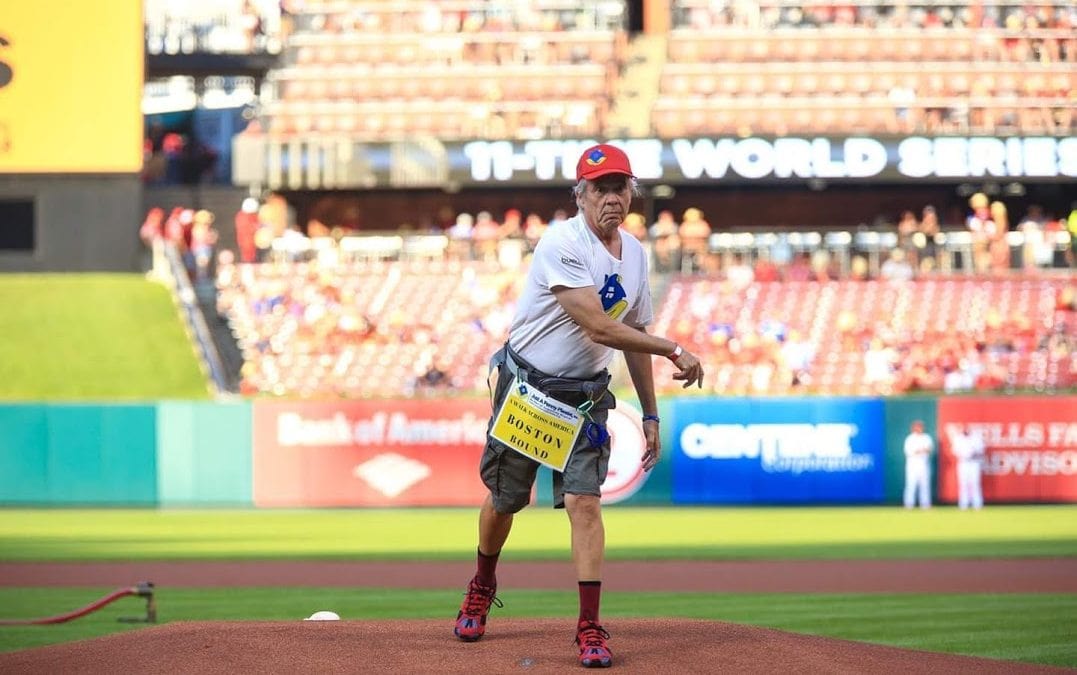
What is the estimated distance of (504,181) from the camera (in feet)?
112

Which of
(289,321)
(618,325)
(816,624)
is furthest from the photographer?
(289,321)

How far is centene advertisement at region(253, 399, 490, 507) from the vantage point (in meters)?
24.2

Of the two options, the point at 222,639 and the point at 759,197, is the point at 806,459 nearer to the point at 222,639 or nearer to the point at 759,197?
the point at 759,197

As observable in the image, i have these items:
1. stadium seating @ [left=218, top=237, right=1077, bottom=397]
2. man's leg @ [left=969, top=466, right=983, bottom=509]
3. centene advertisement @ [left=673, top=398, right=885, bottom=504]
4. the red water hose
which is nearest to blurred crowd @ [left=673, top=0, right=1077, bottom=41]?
stadium seating @ [left=218, top=237, right=1077, bottom=397]

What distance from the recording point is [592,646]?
6.78 meters

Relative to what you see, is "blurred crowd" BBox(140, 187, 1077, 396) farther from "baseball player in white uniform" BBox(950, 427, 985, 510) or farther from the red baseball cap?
the red baseball cap

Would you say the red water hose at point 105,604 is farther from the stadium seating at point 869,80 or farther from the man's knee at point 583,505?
the stadium seating at point 869,80

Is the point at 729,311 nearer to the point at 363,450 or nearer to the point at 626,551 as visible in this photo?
the point at 363,450

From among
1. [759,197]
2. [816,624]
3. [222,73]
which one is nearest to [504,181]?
[759,197]

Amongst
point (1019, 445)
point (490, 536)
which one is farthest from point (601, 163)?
point (1019, 445)

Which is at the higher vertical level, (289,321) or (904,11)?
(904,11)

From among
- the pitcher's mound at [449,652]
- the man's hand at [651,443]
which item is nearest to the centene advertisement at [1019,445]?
the pitcher's mound at [449,652]

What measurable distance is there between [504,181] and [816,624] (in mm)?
24555

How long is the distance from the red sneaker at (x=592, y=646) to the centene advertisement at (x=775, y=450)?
56.3ft
